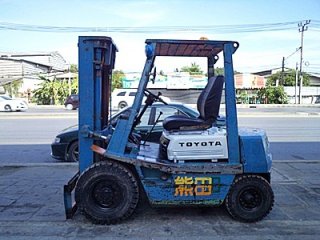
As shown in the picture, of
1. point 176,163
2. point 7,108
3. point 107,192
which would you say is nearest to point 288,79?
point 7,108

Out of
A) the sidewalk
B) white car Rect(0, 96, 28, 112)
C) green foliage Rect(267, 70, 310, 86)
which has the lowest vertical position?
the sidewalk

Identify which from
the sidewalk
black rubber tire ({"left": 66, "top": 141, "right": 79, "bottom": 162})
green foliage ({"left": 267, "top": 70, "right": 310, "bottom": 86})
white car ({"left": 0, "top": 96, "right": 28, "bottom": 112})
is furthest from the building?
the sidewalk

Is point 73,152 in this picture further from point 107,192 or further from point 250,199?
point 250,199

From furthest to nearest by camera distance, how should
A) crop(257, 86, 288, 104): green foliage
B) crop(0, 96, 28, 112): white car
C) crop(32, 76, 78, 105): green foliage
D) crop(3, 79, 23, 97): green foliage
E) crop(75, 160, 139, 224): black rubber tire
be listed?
crop(3, 79, 23, 97): green foliage, crop(257, 86, 288, 104): green foliage, crop(32, 76, 78, 105): green foliage, crop(0, 96, 28, 112): white car, crop(75, 160, 139, 224): black rubber tire

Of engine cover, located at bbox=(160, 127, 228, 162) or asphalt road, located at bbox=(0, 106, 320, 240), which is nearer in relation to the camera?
asphalt road, located at bbox=(0, 106, 320, 240)

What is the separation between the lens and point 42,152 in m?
10.9

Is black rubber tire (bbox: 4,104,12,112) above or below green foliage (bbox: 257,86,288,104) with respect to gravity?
below

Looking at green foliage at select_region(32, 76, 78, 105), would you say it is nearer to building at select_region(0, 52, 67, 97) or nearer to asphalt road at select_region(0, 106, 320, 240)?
building at select_region(0, 52, 67, 97)

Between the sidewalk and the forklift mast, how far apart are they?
2.94 feet

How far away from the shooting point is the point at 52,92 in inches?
1587

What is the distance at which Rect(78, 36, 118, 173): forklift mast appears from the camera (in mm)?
4867

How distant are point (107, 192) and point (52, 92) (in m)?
37.5

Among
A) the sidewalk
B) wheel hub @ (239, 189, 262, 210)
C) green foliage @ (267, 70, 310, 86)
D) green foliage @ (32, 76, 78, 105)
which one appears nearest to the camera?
the sidewalk

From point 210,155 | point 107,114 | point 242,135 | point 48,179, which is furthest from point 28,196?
point 242,135
